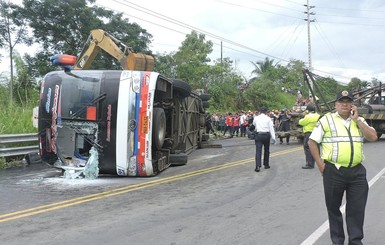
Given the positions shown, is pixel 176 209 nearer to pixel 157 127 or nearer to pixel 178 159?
pixel 157 127

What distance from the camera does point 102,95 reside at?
29.2ft

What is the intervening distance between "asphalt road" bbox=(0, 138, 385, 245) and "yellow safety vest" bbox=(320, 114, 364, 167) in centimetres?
111

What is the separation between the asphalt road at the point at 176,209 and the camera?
4922 mm

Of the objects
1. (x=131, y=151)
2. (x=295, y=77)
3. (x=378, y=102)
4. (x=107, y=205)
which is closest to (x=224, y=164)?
(x=131, y=151)

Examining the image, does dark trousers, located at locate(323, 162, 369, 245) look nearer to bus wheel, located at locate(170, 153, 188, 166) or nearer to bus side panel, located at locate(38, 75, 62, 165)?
bus side panel, located at locate(38, 75, 62, 165)

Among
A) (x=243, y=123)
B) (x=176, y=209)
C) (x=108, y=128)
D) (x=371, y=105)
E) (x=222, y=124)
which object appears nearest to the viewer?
(x=176, y=209)

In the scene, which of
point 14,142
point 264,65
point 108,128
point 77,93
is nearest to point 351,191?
point 108,128

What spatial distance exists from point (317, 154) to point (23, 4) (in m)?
31.6

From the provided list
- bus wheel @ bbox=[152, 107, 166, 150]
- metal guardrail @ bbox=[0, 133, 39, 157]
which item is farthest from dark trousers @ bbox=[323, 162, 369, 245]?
metal guardrail @ bbox=[0, 133, 39, 157]

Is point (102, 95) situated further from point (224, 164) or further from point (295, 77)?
point (295, 77)

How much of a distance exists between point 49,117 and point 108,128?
1.30 metres

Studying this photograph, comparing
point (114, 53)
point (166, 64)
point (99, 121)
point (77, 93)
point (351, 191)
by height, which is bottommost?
point (351, 191)

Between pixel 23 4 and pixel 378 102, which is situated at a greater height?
pixel 23 4

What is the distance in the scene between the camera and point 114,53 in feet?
40.7
